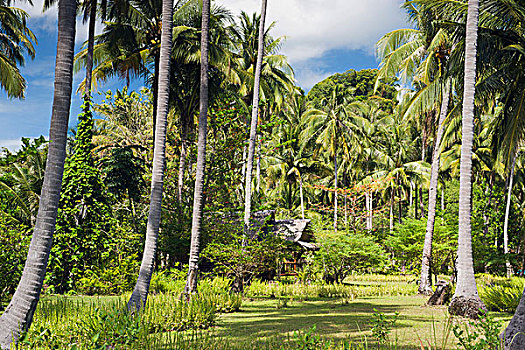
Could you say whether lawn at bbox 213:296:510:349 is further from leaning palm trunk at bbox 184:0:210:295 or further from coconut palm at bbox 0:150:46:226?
coconut palm at bbox 0:150:46:226

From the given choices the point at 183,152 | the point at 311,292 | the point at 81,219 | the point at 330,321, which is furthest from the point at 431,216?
the point at 81,219

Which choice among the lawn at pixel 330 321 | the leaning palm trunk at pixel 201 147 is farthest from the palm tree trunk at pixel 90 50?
the lawn at pixel 330 321

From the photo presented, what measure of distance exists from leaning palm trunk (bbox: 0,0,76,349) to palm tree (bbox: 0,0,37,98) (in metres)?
13.7

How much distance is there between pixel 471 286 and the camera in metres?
12.0

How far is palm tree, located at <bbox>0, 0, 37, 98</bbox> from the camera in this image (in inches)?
744

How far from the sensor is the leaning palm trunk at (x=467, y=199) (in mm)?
11891

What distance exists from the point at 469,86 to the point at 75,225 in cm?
1434

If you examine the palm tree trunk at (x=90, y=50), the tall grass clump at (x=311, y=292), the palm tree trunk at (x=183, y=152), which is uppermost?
the palm tree trunk at (x=90, y=50)

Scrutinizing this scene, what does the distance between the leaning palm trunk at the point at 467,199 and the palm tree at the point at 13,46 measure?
17450mm

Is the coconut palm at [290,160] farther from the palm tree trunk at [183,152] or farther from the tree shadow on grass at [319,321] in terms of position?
the tree shadow on grass at [319,321]

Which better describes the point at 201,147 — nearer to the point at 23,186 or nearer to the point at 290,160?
the point at 23,186

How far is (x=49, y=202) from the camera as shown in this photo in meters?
6.90

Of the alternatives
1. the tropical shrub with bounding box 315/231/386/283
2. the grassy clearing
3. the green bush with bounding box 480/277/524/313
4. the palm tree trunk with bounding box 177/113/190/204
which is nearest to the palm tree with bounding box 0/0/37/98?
the palm tree trunk with bounding box 177/113/190/204

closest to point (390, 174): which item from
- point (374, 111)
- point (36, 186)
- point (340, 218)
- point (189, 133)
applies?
point (340, 218)
